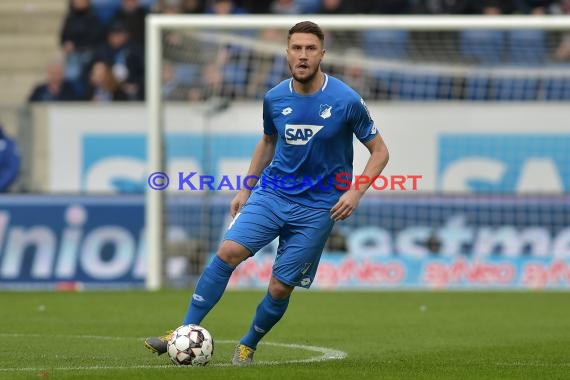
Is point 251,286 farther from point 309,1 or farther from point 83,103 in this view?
point 309,1

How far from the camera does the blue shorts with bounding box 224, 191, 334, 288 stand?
8.63 metres

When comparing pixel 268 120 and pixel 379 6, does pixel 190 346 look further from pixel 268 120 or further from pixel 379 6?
pixel 379 6

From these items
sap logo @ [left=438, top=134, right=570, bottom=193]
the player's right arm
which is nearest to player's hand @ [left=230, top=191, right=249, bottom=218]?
the player's right arm

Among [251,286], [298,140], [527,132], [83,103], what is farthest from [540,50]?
[298,140]

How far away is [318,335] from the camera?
11.6m

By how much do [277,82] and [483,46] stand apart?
10.2ft

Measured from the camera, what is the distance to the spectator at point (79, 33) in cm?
2345

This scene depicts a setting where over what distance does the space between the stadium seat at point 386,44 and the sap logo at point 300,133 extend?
11093mm

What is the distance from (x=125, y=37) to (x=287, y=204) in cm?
1496

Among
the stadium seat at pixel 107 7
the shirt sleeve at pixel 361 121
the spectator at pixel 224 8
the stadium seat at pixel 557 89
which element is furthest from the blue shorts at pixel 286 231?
the stadium seat at pixel 107 7

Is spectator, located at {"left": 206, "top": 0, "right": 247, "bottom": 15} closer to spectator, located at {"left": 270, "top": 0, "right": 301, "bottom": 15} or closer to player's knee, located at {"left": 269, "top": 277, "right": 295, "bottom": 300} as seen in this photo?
spectator, located at {"left": 270, "top": 0, "right": 301, "bottom": 15}

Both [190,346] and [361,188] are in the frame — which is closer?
[190,346]

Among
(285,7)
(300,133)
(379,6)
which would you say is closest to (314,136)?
(300,133)

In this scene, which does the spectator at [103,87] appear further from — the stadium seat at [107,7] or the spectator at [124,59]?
the stadium seat at [107,7]
